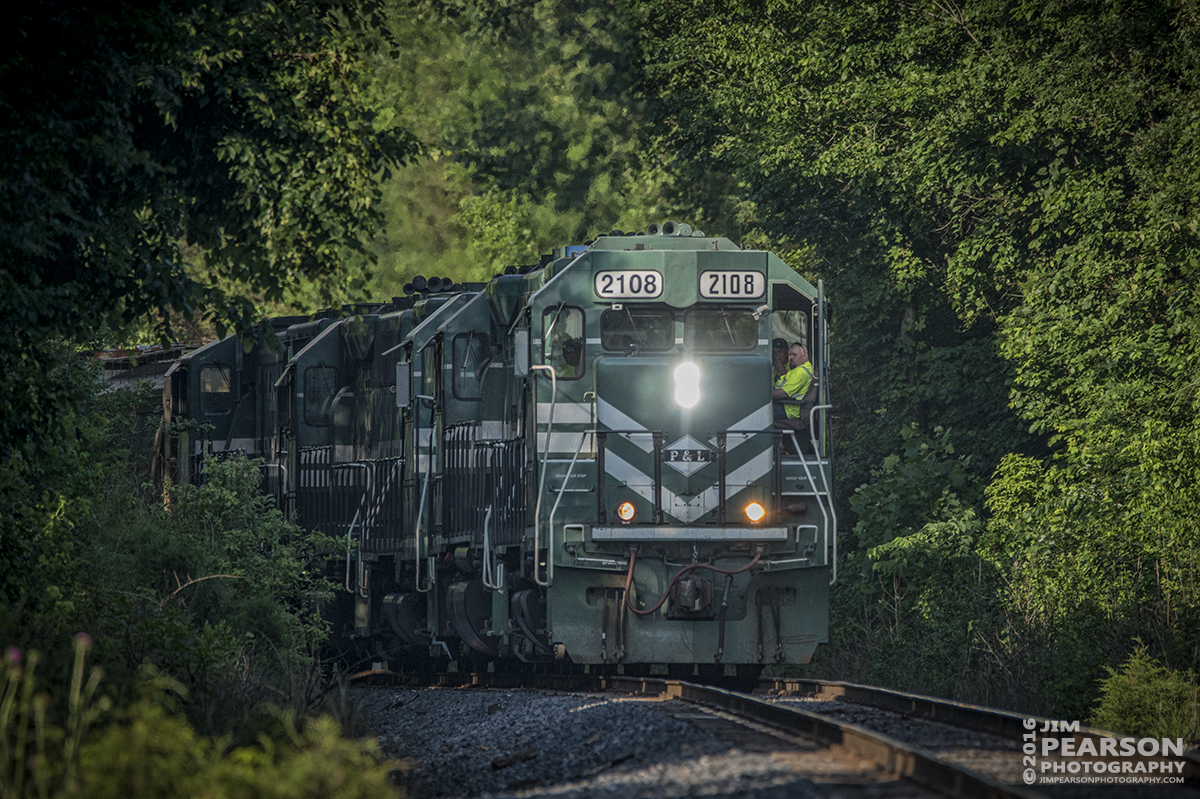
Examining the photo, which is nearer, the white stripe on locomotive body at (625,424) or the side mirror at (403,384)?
the white stripe on locomotive body at (625,424)

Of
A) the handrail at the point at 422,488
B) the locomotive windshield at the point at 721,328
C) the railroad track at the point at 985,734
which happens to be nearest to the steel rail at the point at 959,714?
the railroad track at the point at 985,734

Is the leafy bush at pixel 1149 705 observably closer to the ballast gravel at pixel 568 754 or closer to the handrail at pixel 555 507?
the ballast gravel at pixel 568 754

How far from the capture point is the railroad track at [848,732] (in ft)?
22.6

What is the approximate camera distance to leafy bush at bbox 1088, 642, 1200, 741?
10.2 meters

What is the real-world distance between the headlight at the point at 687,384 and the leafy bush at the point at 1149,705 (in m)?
4.24

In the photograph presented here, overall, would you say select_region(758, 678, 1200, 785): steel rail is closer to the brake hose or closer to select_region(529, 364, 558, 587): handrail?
the brake hose

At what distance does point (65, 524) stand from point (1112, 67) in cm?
1293

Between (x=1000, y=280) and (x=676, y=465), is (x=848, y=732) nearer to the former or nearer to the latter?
(x=676, y=465)

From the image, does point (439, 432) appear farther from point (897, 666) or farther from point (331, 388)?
point (897, 666)

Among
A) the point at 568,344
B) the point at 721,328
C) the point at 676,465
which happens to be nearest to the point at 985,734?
the point at 676,465

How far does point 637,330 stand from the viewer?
1347 cm

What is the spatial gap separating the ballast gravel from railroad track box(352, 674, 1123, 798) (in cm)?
11

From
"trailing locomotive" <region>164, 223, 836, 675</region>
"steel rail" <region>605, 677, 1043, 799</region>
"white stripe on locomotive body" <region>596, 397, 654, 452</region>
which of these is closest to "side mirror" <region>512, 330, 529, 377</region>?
"trailing locomotive" <region>164, 223, 836, 675</region>

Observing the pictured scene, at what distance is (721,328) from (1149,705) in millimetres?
4970
